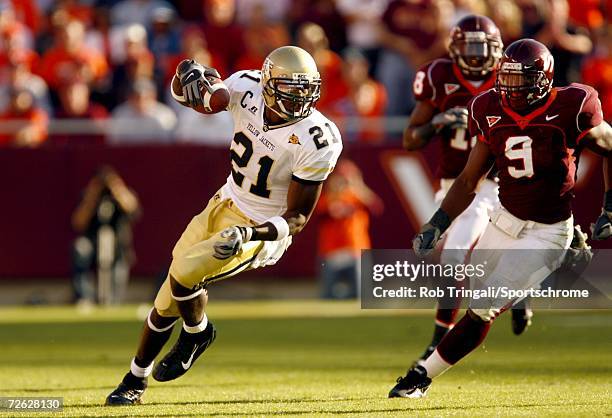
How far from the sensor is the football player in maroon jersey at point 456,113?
320 inches

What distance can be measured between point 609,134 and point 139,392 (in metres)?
2.99

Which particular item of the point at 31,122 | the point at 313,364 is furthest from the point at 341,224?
the point at 313,364

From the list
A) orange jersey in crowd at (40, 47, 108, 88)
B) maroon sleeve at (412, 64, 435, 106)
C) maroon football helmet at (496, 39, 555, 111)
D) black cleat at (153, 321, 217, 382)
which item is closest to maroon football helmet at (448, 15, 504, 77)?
maroon sleeve at (412, 64, 435, 106)

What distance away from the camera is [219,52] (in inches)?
596

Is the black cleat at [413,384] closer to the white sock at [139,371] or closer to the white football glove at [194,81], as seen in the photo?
the white sock at [139,371]

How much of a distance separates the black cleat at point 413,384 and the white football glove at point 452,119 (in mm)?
1764

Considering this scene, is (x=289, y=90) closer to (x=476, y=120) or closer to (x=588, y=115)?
(x=476, y=120)

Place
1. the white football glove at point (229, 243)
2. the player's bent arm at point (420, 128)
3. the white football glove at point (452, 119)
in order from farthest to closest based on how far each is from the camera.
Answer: the player's bent arm at point (420, 128) < the white football glove at point (452, 119) < the white football glove at point (229, 243)

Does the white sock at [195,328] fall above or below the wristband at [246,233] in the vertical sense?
below

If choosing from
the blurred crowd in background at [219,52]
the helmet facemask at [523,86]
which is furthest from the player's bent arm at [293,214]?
the blurred crowd in background at [219,52]

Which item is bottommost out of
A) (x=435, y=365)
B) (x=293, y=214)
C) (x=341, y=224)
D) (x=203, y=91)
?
(x=341, y=224)

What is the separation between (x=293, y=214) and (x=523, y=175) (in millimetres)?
1299

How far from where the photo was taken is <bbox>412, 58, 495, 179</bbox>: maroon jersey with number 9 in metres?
8.30

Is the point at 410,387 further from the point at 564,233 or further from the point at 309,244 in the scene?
the point at 309,244
